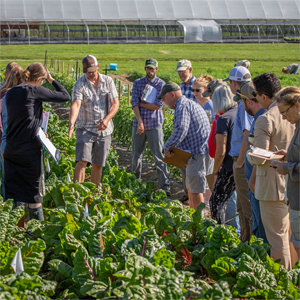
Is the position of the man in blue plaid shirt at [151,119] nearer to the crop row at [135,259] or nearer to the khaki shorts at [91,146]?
the khaki shorts at [91,146]

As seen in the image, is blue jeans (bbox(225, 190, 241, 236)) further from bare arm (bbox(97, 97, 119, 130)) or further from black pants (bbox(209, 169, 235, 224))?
bare arm (bbox(97, 97, 119, 130))

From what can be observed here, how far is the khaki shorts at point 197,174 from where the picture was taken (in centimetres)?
586

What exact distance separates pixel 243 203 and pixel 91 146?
91.4 inches

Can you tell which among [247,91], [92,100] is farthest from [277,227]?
[92,100]

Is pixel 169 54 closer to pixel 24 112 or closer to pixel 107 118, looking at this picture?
pixel 107 118

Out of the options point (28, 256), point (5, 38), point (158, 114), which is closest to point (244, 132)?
point (28, 256)

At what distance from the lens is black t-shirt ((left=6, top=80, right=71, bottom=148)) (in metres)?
5.04

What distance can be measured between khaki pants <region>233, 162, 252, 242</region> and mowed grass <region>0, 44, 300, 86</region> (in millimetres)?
24731

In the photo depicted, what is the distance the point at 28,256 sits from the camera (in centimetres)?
363

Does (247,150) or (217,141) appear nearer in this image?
(247,150)

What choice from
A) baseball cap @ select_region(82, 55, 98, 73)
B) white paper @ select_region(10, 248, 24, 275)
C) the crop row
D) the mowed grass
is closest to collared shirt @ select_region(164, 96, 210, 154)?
the crop row

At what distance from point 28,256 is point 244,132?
235 centimetres

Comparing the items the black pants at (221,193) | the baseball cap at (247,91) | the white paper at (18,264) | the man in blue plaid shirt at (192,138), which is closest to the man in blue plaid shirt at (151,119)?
the man in blue plaid shirt at (192,138)

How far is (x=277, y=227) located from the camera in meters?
4.30
